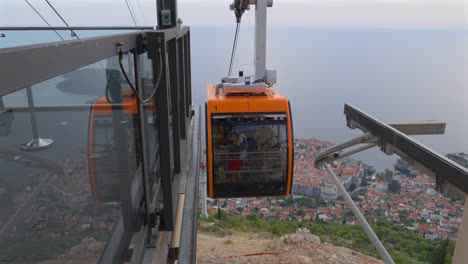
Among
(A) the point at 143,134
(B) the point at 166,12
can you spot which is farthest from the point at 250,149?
(A) the point at 143,134

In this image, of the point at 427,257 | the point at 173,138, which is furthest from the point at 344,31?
the point at 173,138

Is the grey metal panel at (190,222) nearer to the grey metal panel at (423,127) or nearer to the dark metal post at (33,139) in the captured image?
the grey metal panel at (423,127)

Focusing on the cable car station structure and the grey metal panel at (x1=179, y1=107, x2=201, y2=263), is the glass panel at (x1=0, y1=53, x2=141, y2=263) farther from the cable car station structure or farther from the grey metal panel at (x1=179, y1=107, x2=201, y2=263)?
→ the grey metal panel at (x1=179, y1=107, x2=201, y2=263)

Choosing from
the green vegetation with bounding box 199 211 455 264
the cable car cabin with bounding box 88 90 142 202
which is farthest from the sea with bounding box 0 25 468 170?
the cable car cabin with bounding box 88 90 142 202

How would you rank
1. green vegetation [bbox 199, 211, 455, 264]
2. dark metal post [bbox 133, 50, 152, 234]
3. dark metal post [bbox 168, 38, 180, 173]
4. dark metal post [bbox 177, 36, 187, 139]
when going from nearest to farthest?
dark metal post [bbox 133, 50, 152, 234] < dark metal post [bbox 168, 38, 180, 173] < dark metal post [bbox 177, 36, 187, 139] < green vegetation [bbox 199, 211, 455, 264]

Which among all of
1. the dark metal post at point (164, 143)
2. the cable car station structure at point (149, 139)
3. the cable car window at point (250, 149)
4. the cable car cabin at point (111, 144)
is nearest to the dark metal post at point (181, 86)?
the cable car station structure at point (149, 139)

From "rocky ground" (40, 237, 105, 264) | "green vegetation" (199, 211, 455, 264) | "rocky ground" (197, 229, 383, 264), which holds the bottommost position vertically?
"green vegetation" (199, 211, 455, 264)

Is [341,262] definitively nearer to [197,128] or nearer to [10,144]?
[197,128]
